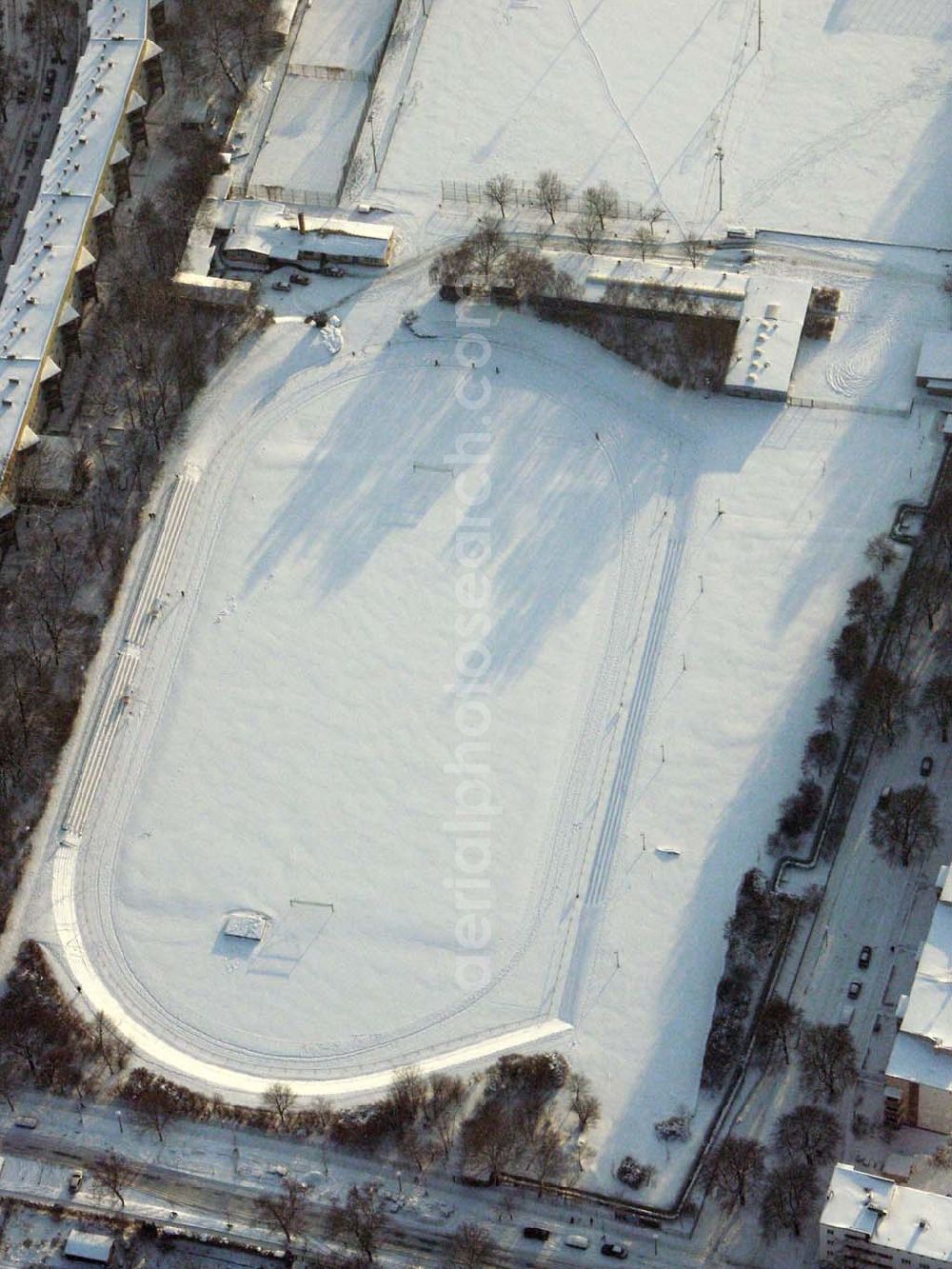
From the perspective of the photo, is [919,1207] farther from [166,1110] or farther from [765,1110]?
[166,1110]

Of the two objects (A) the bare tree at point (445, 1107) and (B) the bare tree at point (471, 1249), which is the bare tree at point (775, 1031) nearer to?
(A) the bare tree at point (445, 1107)

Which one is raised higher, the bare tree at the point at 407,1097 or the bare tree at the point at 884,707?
the bare tree at the point at 884,707

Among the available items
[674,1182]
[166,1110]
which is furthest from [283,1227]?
[674,1182]

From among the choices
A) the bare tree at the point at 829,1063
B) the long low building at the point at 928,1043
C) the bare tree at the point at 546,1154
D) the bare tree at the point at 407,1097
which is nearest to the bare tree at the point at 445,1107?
the bare tree at the point at 407,1097

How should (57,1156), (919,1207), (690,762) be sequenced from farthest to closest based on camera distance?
(690,762)
(57,1156)
(919,1207)

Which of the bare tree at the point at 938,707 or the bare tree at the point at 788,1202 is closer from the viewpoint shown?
the bare tree at the point at 788,1202

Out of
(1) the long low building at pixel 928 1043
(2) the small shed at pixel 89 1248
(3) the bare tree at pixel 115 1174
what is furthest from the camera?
(3) the bare tree at pixel 115 1174
